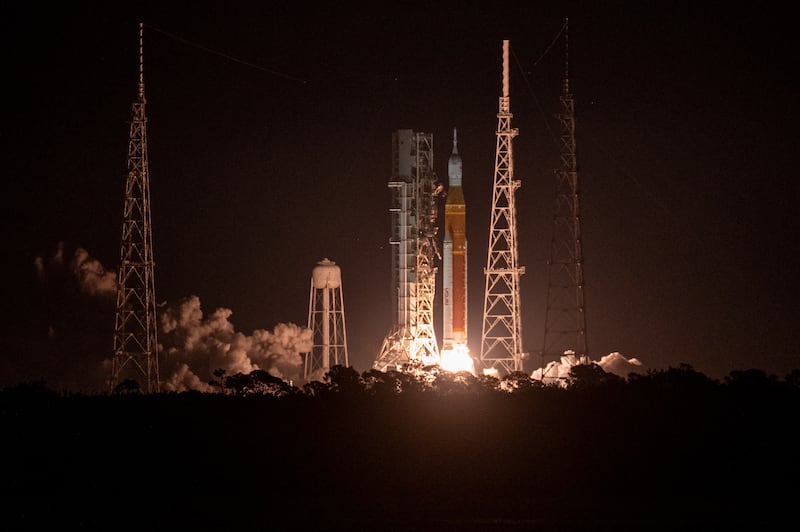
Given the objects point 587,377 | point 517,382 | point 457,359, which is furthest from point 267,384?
point 457,359

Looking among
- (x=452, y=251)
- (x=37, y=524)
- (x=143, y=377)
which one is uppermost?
(x=452, y=251)

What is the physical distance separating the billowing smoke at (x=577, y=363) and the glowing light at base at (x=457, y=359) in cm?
252

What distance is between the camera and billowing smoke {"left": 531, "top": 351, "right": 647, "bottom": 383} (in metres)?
65.8

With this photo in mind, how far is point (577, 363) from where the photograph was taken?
210ft

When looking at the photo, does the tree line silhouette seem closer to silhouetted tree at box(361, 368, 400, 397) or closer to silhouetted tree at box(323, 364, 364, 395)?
silhouetted tree at box(361, 368, 400, 397)

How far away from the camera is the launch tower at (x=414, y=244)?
68875 millimetres

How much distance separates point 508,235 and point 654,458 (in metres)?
20.2

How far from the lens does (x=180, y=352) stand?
231 feet

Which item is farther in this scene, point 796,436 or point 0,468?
point 796,436

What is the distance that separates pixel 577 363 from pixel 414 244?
8.78m

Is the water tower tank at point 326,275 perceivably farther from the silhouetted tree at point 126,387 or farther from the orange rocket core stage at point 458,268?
the silhouetted tree at point 126,387

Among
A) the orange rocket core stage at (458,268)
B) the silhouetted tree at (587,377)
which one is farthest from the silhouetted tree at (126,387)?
the orange rocket core stage at (458,268)

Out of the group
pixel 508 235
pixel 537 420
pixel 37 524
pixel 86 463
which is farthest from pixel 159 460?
pixel 508 235

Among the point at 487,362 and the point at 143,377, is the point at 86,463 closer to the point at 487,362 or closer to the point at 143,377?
the point at 143,377
